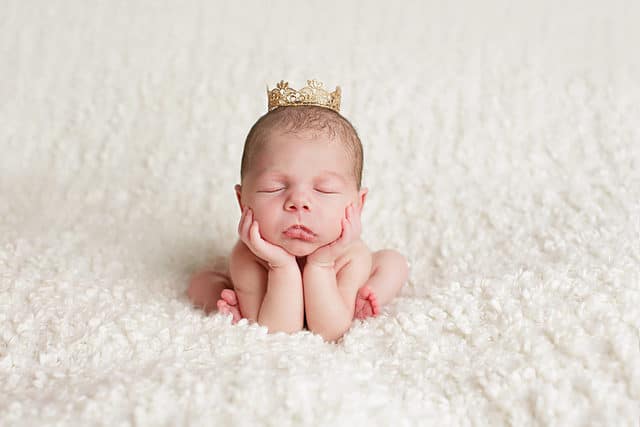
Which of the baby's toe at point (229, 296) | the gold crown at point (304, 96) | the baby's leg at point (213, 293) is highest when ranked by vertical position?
the gold crown at point (304, 96)

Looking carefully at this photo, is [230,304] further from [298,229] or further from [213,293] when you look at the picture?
[298,229]

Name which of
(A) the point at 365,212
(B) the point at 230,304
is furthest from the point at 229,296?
(A) the point at 365,212

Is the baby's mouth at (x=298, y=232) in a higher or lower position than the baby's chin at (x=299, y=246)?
higher

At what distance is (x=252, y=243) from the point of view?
1349 millimetres

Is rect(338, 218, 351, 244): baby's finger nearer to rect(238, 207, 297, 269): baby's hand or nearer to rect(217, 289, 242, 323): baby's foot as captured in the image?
rect(238, 207, 297, 269): baby's hand

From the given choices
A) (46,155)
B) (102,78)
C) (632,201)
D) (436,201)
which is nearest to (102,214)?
(46,155)

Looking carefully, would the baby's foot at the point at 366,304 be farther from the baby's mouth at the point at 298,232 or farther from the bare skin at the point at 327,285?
the baby's mouth at the point at 298,232

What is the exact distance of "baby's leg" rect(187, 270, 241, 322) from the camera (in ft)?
4.71

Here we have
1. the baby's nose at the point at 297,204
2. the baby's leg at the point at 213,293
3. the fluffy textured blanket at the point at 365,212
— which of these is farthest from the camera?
the baby's leg at the point at 213,293

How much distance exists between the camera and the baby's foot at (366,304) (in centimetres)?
144

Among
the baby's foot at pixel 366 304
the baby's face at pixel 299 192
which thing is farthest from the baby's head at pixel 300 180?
the baby's foot at pixel 366 304

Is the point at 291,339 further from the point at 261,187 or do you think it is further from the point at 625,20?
the point at 625,20

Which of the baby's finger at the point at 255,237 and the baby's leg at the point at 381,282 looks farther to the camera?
the baby's leg at the point at 381,282

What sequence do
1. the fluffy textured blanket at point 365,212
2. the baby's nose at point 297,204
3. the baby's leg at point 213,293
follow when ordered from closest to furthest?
the fluffy textured blanket at point 365,212
the baby's nose at point 297,204
the baby's leg at point 213,293
